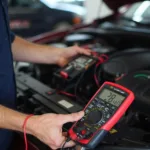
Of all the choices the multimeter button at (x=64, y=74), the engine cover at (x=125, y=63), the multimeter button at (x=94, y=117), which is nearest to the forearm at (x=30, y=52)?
the multimeter button at (x=64, y=74)

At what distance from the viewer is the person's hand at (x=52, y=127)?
727 mm

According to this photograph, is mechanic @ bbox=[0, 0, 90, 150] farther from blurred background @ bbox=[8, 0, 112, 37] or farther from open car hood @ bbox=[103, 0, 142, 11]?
blurred background @ bbox=[8, 0, 112, 37]

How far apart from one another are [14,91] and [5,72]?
0.31 ft

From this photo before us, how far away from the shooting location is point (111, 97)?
79cm

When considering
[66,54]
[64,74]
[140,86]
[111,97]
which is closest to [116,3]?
[66,54]

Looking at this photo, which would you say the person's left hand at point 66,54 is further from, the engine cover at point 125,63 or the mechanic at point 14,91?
the engine cover at point 125,63

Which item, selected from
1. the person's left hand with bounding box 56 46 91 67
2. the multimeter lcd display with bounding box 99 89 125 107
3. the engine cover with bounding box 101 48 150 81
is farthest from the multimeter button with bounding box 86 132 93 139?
the person's left hand with bounding box 56 46 91 67

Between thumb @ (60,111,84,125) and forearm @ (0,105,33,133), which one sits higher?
thumb @ (60,111,84,125)

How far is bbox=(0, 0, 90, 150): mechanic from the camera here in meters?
0.73

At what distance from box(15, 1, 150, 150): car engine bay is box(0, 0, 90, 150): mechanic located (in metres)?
0.08

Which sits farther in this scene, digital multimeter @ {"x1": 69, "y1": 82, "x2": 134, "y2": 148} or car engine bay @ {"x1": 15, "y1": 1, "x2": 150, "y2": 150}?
car engine bay @ {"x1": 15, "y1": 1, "x2": 150, "y2": 150}

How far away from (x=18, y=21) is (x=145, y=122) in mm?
3560

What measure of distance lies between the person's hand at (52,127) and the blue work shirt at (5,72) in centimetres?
25

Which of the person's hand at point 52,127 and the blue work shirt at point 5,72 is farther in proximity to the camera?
the blue work shirt at point 5,72
